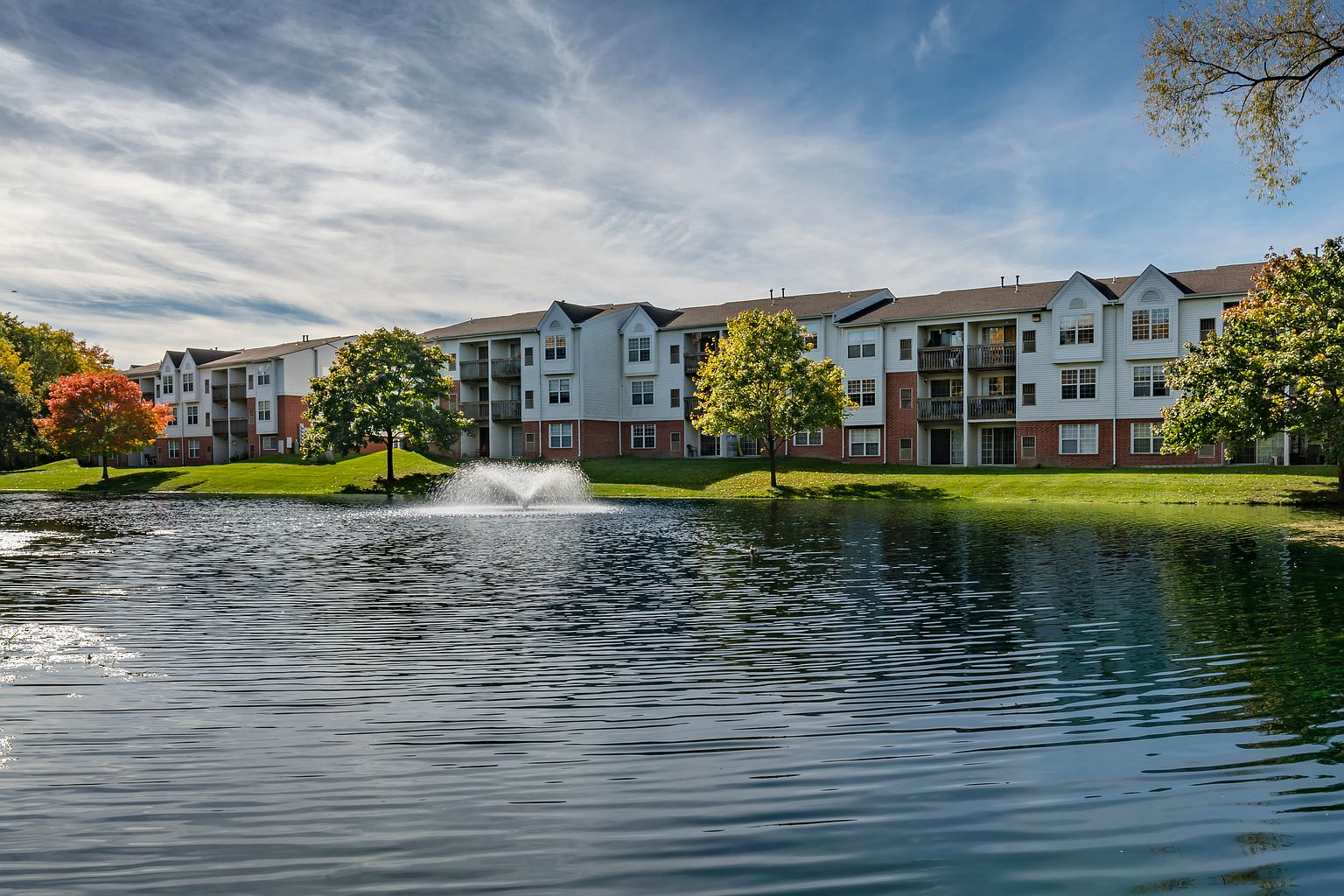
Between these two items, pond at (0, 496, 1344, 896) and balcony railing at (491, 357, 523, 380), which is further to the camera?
balcony railing at (491, 357, 523, 380)

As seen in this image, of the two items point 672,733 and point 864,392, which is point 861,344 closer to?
point 864,392

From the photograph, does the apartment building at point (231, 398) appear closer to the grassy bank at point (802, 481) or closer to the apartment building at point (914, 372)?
the grassy bank at point (802, 481)

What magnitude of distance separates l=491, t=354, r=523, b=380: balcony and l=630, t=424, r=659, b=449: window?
10871 mm

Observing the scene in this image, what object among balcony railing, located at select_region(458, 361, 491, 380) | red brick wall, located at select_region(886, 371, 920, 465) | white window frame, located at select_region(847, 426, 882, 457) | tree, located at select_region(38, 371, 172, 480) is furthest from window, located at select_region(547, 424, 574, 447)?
tree, located at select_region(38, 371, 172, 480)

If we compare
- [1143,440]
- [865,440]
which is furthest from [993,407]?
[1143,440]

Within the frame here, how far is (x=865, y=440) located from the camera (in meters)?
76.7

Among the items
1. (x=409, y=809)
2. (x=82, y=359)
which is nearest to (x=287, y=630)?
(x=409, y=809)

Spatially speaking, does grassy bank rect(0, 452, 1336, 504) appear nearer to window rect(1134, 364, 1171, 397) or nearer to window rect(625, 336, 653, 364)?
window rect(1134, 364, 1171, 397)

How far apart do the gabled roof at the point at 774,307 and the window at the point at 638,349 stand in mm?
2780

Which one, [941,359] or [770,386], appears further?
[941,359]

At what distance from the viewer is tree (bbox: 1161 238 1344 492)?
4009 cm

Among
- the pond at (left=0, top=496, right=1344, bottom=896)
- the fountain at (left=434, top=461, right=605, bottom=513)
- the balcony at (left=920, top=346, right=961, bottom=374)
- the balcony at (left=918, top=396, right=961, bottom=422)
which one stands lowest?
the fountain at (left=434, top=461, right=605, bottom=513)

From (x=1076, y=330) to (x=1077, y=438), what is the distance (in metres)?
7.21

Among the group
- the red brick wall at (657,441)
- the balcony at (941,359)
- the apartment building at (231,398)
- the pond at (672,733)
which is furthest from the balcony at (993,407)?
the apartment building at (231,398)
